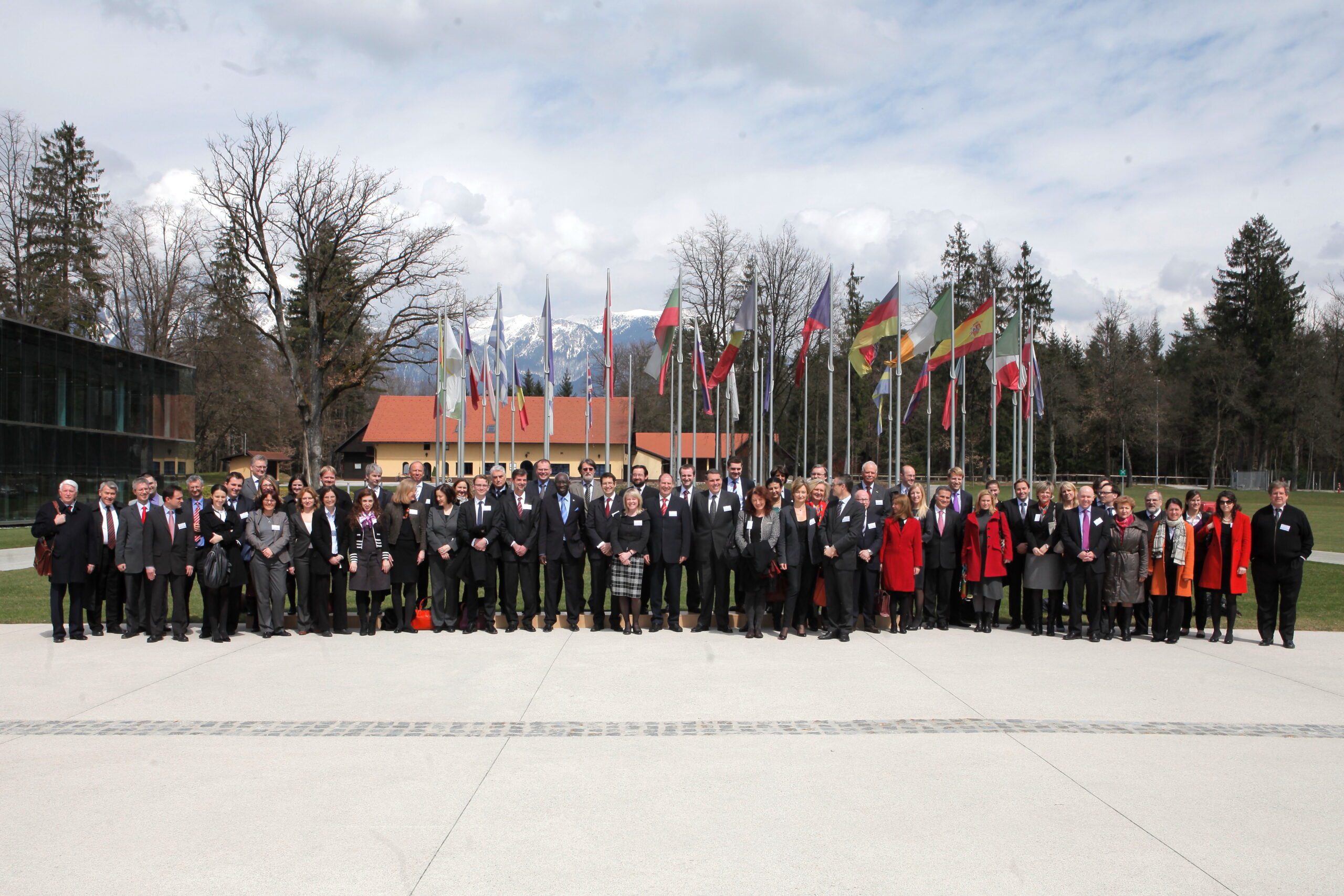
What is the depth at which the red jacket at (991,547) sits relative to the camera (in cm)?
1106

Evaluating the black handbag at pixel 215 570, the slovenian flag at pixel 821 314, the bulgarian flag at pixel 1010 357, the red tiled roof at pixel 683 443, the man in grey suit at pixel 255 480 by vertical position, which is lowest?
the black handbag at pixel 215 570

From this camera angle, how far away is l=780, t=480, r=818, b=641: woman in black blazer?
1067 cm

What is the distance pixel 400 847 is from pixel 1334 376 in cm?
7427

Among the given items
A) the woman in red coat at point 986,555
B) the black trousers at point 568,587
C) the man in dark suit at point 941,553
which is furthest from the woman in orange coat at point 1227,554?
the black trousers at point 568,587

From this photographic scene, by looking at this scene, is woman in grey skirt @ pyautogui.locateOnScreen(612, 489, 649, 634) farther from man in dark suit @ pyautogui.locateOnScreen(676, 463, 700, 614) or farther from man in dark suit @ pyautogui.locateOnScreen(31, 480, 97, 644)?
man in dark suit @ pyautogui.locateOnScreen(31, 480, 97, 644)

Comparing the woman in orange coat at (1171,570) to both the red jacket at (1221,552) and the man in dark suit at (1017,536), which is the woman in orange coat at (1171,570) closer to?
the red jacket at (1221,552)

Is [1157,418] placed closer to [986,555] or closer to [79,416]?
[986,555]

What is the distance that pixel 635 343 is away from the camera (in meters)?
77.7

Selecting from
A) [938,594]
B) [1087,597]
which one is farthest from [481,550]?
[1087,597]

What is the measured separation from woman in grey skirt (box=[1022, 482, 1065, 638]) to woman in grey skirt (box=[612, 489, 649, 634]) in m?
4.42

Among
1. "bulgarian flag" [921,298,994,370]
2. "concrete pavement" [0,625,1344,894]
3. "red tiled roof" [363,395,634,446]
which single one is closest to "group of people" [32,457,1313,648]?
"concrete pavement" [0,625,1344,894]

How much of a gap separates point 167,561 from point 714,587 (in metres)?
5.99

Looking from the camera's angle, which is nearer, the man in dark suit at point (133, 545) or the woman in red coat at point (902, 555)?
the man in dark suit at point (133, 545)

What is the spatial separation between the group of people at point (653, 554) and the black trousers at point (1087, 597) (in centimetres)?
2
